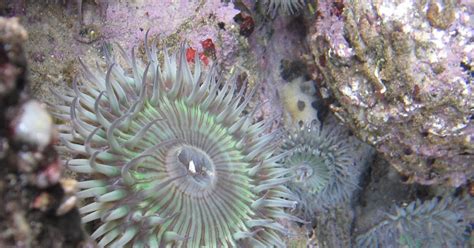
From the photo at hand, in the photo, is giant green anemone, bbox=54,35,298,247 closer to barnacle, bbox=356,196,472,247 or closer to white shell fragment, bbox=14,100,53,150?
white shell fragment, bbox=14,100,53,150

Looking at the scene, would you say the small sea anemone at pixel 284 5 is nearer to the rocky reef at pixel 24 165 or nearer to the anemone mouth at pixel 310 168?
the anemone mouth at pixel 310 168

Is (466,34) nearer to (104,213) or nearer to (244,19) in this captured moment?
(244,19)

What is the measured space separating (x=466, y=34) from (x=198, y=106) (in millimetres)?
2350

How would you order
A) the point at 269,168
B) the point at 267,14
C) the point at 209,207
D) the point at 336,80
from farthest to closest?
the point at 267,14 < the point at 336,80 < the point at 269,168 < the point at 209,207

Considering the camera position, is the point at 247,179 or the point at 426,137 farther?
the point at 426,137

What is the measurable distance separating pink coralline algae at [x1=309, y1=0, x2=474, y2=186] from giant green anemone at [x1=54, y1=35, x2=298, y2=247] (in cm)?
105

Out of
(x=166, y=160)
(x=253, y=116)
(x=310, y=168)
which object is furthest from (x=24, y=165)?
(x=310, y=168)

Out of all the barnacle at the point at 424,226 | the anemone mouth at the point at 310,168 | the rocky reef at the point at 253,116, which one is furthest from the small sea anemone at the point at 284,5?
the barnacle at the point at 424,226

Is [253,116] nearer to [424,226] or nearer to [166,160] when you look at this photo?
[166,160]

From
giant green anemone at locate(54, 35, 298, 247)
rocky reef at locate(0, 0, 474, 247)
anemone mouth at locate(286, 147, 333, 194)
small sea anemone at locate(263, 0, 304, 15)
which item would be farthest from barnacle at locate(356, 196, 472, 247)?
small sea anemone at locate(263, 0, 304, 15)

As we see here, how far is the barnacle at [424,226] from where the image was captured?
15.7ft

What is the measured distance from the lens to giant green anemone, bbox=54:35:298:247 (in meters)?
2.63

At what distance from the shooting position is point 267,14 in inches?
180

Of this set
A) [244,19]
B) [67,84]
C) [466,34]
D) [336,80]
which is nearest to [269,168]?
[336,80]
